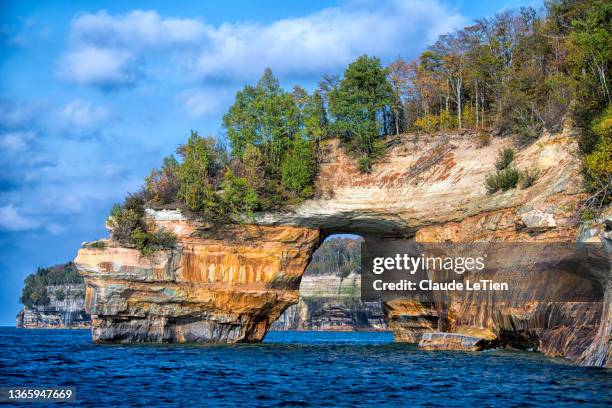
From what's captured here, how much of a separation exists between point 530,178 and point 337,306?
9197 centimetres

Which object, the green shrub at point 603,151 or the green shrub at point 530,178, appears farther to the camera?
the green shrub at point 530,178

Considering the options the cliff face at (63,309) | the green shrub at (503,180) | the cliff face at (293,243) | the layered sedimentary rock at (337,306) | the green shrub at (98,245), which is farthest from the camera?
the cliff face at (63,309)

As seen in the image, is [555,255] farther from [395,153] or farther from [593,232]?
[395,153]

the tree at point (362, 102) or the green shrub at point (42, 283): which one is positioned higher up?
the tree at point (362, 102)

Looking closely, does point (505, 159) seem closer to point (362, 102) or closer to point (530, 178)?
point (530, 178)

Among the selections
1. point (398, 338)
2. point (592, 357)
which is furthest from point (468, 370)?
point (398, 338)

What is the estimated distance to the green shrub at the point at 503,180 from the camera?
40.2 meters

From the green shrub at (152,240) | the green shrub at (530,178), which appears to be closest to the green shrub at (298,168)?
the green shrub at (152,240)

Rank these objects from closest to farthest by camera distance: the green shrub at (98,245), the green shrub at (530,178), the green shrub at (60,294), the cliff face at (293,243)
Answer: the green shrub at (530,178), the cliff face at (293,243), the green shrub at (98,245), the green shrub at (60,294)

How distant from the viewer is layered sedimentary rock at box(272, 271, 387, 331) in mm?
128250

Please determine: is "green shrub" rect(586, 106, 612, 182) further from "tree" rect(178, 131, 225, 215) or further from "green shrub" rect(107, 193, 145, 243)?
"green shrub" rect(107, 193, 145, 243)

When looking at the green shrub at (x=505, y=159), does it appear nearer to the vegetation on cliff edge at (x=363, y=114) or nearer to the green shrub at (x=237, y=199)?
the vegetation on cliff edge at (x=363, y=114)

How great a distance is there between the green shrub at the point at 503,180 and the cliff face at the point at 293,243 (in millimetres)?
536

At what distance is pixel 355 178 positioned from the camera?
4975 centimetres
